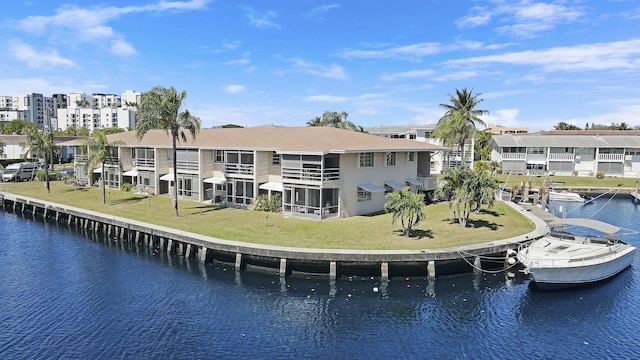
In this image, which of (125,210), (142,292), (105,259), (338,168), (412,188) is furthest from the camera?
(412,188)

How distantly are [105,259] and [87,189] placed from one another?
29533 millimetres

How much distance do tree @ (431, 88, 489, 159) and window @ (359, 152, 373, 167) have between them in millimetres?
18084

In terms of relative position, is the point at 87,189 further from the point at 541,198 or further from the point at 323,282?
the point at 541,198

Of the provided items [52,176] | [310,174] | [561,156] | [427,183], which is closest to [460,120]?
[427,183]

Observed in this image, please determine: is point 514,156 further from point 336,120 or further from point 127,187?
point 127,187

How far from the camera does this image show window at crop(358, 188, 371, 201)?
3753 centimetres

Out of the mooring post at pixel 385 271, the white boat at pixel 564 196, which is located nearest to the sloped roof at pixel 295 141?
the mooring post at pixel 385 271

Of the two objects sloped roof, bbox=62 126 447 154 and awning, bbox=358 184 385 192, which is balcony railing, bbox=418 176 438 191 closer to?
sloped roof, bbox=62 126 447 154

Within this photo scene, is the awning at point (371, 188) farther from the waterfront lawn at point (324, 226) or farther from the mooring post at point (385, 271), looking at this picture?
the mooring post at point (385, 271)

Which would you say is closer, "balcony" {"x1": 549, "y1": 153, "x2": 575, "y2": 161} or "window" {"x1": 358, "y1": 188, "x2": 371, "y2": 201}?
"window" {"x1": 358, "y1": 188, "x2": 371, "y2": 201}

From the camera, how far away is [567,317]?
21.3 metres

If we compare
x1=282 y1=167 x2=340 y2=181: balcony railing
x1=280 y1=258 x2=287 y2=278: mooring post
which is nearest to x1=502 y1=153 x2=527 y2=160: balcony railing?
x1=282 y1=167 x2=340 y2=181: balcony railing

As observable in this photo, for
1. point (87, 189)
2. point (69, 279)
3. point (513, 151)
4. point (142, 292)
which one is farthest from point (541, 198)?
point (87, 189)

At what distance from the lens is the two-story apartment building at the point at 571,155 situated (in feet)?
249
